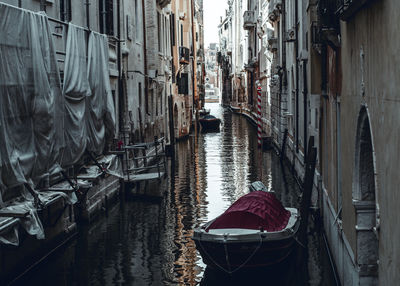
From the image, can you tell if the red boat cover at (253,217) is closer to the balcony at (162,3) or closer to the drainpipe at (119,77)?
the drainpipe at (119,77)

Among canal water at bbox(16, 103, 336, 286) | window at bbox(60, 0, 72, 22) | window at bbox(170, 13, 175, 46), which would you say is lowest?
canal water at bbox(16, 103, 336, 286)

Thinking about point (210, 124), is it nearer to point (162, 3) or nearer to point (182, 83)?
point (182, 83)

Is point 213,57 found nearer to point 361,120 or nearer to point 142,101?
point 142,101

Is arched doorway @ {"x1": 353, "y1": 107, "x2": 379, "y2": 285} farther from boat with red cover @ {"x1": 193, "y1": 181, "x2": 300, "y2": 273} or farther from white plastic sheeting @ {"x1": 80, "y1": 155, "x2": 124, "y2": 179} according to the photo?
white plastic sheeting @ {"x1": 80, "y1": 155, "x2": 124, "y2": 179}

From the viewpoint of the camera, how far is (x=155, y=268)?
487 inches

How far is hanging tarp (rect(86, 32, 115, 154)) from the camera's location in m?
16.7

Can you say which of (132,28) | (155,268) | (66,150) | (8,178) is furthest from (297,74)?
(8,178)

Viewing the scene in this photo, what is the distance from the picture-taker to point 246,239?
434 inches

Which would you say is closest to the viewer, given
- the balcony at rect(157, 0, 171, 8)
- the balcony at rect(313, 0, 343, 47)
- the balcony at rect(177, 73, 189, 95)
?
the balcony at rect(313, 0, 343, 47)

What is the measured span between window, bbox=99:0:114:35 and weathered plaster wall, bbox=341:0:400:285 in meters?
12.5

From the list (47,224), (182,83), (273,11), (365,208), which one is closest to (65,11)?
(47,224)

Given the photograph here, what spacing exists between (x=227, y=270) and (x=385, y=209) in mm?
5282

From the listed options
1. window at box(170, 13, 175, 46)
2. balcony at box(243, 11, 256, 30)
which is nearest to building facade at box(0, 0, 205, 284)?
window at box(170, 13, 175, 46)

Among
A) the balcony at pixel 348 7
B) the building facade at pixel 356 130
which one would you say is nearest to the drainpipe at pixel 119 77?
the building facade at pixel 356 130
